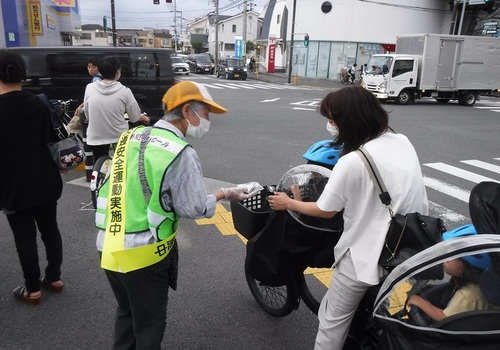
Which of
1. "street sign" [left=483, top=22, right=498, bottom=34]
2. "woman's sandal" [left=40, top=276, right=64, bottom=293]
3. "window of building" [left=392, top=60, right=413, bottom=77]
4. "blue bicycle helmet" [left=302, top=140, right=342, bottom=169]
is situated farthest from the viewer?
"street sign" [left=483, top=22, right=498, bottom=34]

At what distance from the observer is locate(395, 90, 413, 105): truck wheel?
1912 centimetres

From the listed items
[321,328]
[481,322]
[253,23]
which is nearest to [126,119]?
[321,328]

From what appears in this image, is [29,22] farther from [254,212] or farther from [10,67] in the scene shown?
[254,212]

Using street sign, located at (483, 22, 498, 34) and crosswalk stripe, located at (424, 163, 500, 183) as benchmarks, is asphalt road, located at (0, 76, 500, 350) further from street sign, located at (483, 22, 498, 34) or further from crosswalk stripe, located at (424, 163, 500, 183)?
street sign, located at (483, 22, 498, 34)

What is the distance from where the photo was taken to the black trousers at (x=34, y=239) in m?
3.03

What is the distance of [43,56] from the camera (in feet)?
27.6

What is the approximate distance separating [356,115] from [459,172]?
21.6 ft

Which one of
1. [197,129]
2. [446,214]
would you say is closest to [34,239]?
[197,129]

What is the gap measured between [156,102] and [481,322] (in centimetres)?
882

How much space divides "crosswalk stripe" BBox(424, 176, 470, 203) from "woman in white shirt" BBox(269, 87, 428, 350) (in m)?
4.77

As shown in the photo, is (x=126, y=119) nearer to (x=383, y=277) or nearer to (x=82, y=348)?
(x=82, y=348)

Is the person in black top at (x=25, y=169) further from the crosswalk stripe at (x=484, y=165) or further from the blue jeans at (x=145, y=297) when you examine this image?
the crosswalk stripe at (x=484, y=165)

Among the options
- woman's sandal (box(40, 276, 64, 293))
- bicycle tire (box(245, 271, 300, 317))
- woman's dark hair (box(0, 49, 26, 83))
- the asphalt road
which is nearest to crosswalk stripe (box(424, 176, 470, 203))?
the asphalt road

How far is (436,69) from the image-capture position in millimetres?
18844
